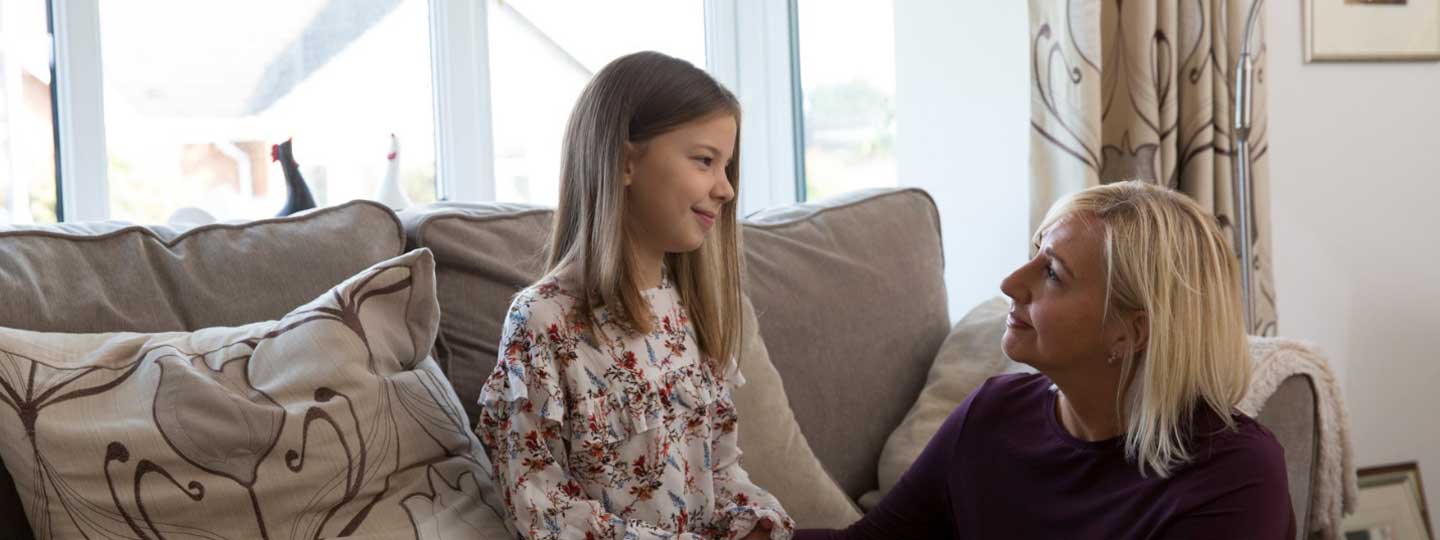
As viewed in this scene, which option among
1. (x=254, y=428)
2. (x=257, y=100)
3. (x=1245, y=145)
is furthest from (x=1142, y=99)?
(x=254, y=428)

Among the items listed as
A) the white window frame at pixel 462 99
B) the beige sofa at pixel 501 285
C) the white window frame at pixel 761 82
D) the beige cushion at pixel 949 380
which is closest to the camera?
the beige sofa at pixel 501 285

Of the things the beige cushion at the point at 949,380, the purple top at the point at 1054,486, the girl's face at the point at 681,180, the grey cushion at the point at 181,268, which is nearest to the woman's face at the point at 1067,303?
the purple top at the point at 1054,486

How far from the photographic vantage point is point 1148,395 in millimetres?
1366

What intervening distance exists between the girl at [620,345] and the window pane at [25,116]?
114cm

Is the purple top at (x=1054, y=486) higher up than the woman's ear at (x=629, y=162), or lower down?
lower down

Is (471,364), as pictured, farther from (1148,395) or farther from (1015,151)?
(1015,151)

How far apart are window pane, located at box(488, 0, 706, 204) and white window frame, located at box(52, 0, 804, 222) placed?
0.06 meters

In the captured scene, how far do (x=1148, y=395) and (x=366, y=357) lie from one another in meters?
0.84

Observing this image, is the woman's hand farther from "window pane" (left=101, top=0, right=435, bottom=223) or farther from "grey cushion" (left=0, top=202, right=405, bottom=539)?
"window pane" (left=101, top=0, right=435, bottom=223)

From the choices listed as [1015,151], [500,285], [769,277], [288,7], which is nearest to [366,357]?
[500,285]

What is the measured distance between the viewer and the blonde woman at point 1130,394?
135 cm

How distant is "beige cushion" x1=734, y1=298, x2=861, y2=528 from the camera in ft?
6.12

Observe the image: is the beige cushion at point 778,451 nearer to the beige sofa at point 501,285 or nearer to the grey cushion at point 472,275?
the beige sofa at point 501,285

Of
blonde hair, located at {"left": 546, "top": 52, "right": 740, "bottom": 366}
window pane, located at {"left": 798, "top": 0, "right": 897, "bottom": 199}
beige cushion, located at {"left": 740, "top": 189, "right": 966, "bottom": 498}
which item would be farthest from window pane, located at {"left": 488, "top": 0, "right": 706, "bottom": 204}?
blonde hair, located at {"left": 546, "top": 52, "right": 740, "bottom": 366}
